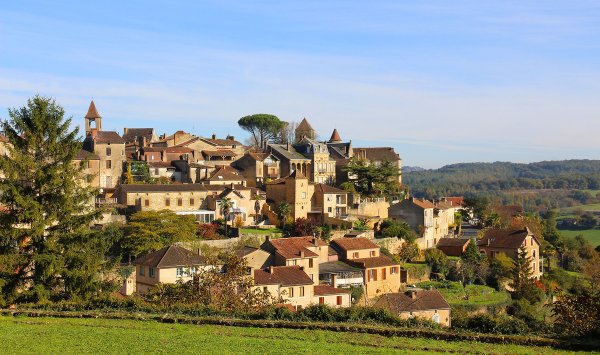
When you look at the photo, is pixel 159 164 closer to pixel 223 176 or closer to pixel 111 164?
pixel 111 164

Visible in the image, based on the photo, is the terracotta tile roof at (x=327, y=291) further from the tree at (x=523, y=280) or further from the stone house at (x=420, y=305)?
the tree at (x=523, y=280)

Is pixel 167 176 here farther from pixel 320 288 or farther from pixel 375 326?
pixel 375 326

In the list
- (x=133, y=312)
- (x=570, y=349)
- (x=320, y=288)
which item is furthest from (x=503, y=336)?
(x=320, y=288)

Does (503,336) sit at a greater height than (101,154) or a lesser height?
lesser

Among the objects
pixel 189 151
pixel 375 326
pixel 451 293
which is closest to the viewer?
pixel 375 326

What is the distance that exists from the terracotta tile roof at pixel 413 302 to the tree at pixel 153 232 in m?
14.4

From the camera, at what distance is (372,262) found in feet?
178

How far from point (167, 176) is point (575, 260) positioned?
44.0m

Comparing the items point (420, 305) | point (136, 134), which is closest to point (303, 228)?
point (420, 305)

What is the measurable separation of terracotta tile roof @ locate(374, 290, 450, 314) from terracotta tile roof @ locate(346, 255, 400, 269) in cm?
583

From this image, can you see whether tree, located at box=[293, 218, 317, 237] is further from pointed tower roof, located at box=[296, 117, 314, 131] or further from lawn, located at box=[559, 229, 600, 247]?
lawn, located at box=[559, 229, 600, 247]

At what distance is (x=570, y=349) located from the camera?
72.2 feet

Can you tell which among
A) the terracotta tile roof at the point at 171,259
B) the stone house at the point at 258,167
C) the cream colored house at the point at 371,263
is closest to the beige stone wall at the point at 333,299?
the cream colored house at the point at 371,263

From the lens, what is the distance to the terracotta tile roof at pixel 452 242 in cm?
6825
